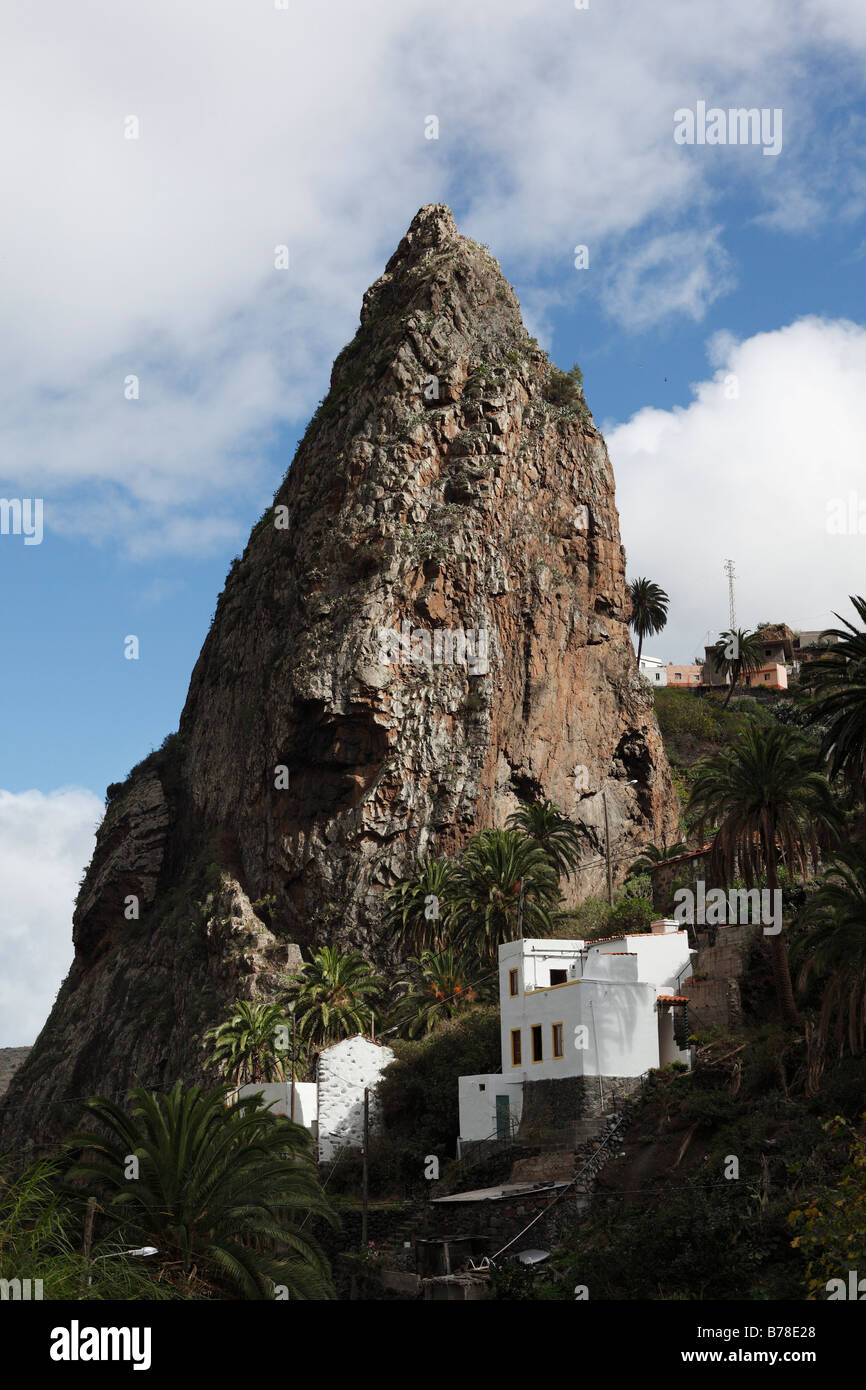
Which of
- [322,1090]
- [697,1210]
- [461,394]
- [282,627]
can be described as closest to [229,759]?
[282,627]

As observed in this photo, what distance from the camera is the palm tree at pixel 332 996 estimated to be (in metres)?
61.2

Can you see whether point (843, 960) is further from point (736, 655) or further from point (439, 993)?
point (736, 655)

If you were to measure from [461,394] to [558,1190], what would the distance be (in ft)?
182

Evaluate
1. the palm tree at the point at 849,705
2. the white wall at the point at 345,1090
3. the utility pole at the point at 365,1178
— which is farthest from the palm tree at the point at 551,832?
the palm tree at the point at 849,705

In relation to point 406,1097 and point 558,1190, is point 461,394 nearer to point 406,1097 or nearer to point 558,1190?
point 406,1097

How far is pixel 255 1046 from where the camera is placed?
61.3 metres

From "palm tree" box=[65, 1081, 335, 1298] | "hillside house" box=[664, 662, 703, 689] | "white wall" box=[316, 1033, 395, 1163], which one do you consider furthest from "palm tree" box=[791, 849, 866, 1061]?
"hillside house" box=[664, 662, 703, 689]

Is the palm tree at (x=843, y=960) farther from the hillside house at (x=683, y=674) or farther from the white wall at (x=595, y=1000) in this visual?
the hillside house at (x=683, y=674)

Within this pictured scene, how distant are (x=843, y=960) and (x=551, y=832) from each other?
32.8 metres

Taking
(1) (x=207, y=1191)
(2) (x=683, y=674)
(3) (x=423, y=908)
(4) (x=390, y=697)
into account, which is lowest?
(1) (x=207, y=1191)

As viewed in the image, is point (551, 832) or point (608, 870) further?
point (608, 870)

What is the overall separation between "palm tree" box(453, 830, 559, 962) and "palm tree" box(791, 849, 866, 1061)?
2143cm

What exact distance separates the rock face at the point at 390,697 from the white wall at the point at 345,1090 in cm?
1350

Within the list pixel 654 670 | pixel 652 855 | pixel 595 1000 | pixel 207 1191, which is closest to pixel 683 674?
pixel 654 670
